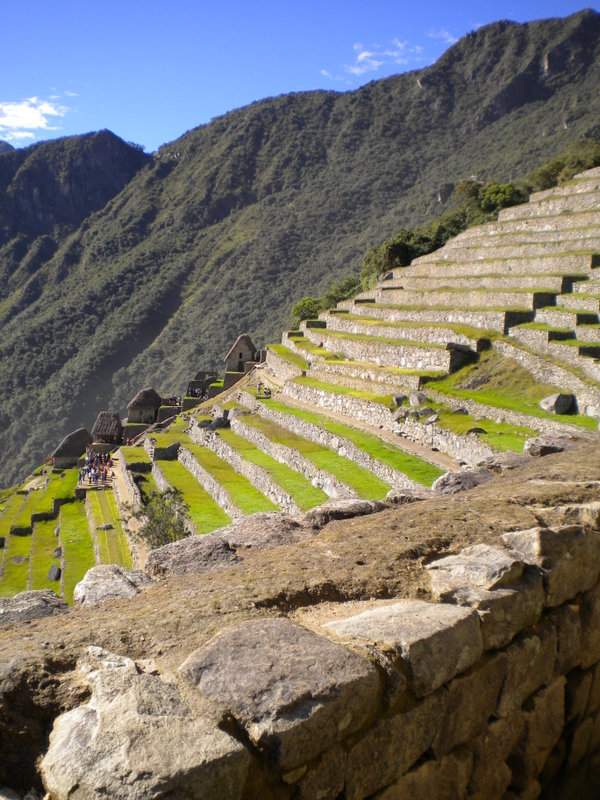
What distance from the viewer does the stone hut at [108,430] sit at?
36031mm

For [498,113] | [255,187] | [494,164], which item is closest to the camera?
[494,164]

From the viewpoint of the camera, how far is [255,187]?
112562mm

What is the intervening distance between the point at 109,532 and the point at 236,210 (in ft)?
315

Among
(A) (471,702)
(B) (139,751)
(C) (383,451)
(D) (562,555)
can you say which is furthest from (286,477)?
(B) (139,751)

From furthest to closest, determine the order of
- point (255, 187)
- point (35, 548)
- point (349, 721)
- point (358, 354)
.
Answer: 1. point (255, 187)
2. point (358, 354)
3. point (35, 548)
4. point (349, 721)

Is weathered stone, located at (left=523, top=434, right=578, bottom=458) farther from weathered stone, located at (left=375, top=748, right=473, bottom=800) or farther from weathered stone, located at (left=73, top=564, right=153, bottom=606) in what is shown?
weathered stone, located at (left=73, top=564, right=153, bottom=606)

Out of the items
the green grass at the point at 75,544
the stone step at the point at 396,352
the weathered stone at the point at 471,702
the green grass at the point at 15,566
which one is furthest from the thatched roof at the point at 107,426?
the weathered stone at the point at 471,702

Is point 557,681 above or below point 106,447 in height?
above

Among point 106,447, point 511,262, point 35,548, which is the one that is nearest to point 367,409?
point 511,262

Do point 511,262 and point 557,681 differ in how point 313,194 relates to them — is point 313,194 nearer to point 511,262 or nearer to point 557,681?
point 511,262

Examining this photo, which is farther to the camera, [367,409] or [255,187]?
[255,187]

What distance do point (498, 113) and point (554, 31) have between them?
63.6 ft

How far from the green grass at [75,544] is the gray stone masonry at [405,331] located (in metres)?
12.0

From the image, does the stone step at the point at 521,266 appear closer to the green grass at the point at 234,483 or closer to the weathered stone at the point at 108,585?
the green grass at the point at 234,483
